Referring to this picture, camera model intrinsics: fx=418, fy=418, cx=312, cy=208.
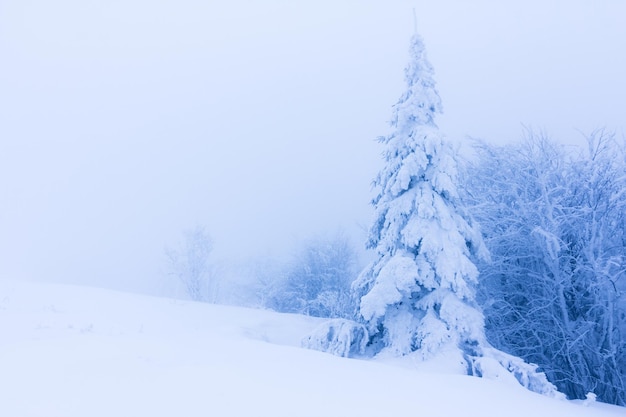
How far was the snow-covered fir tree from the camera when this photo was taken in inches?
466

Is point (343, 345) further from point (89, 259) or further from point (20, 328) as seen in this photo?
point (89, 259)

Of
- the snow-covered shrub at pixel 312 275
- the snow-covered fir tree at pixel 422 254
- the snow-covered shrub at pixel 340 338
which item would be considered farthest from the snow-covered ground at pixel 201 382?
the snow-covered shrub at pixel 312 275

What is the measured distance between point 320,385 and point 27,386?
3.99m

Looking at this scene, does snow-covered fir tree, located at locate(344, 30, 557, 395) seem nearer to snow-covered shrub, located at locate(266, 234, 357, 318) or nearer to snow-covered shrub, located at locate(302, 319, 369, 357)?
snow-covered shrub, located at locate(302, 319, 369, 357)

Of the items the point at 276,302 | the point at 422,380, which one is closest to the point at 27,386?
the point at 422,380

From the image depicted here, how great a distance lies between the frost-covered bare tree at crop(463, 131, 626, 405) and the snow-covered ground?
29.8ft

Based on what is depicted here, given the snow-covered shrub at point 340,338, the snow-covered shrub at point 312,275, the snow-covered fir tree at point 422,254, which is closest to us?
the snow-covered fir tree at point 422,254

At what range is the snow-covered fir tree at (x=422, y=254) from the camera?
1183cm

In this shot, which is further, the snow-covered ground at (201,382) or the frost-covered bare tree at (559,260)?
the frost-covered bare tree at (559,260)

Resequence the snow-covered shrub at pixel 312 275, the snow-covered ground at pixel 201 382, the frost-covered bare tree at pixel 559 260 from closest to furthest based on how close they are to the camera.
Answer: the snow-covered ground at pixel 201 382 < the frost-covered bare tree at pixel 559 260 < the snow-covered shrub at pixel 312 275

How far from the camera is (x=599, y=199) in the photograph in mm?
17266

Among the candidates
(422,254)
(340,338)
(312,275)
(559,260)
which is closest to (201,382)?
(340,338)

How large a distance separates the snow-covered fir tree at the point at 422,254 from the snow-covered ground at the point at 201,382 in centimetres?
280

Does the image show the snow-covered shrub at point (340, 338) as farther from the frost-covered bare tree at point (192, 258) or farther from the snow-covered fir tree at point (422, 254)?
the frost-covered bare tree at point (192, 258)
